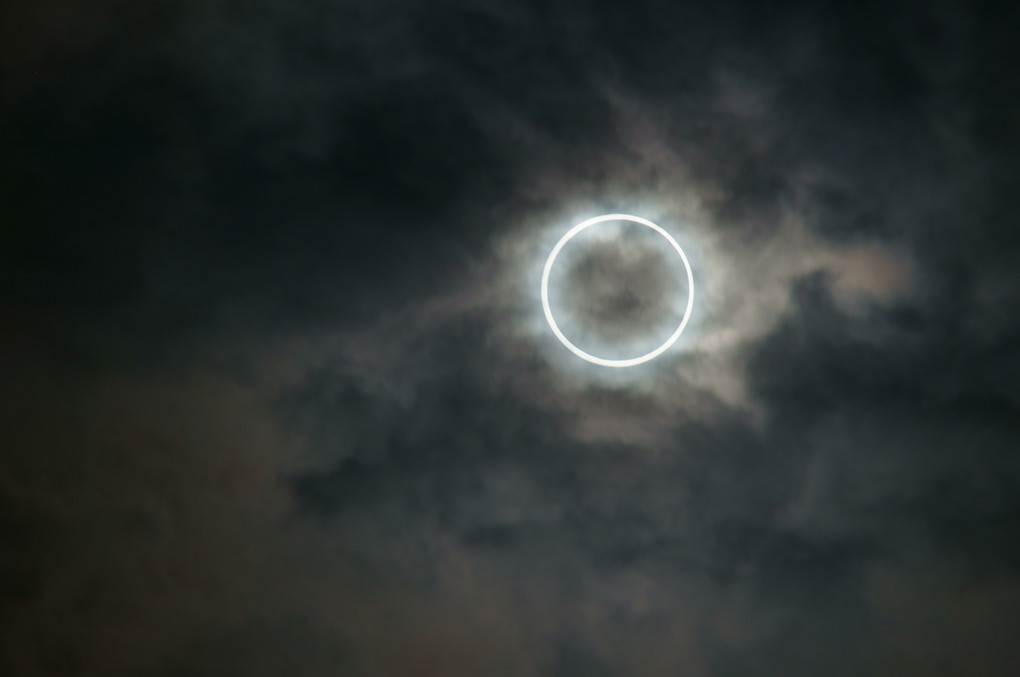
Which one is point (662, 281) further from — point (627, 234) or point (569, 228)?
point (569, 228)

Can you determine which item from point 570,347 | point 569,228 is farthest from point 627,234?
point 570,347

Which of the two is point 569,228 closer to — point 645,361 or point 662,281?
point 662,281

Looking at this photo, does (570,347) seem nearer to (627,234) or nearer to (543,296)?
(543,296)

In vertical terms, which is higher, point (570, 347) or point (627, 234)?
point (627, 234)

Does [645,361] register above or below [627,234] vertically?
below

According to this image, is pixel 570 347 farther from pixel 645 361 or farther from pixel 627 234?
pixel 627 234

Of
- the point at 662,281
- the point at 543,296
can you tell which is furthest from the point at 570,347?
the point at 662,281
